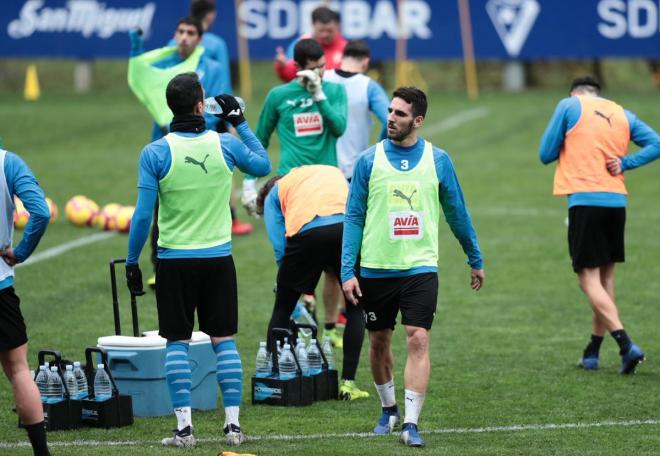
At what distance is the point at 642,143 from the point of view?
1034 centimetres

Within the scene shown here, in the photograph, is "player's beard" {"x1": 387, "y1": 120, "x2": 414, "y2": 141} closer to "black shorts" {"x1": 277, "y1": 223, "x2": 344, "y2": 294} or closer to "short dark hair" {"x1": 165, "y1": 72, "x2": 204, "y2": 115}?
"short dark hair" {"x1": 165, "y1": 72, "x2": 204, "y2": 115}

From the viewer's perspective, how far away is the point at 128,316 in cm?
1227

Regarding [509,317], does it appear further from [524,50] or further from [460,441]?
[524,50]

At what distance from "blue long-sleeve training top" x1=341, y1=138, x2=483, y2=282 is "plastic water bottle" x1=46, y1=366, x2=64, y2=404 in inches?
73.5

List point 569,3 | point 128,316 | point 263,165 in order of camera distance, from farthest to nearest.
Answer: point 569,3, point 128,316, point 263,165

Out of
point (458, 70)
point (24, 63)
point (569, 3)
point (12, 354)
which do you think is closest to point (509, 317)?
point (12, 354)

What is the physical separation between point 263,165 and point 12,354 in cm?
183

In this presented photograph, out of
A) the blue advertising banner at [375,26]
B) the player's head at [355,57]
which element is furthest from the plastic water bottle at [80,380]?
the blue advertising banner at [375,26]

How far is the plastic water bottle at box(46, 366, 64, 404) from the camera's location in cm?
830

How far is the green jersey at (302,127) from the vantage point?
33.7ft

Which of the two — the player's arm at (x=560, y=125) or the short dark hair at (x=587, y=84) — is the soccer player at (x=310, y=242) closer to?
the player's arm at (x=560, y=125)

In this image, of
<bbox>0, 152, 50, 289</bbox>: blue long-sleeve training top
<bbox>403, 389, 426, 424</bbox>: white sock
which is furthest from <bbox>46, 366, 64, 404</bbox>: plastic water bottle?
<bbox>403, 389, 426, 424</bbox>: white sock

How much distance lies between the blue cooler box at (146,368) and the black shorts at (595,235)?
10.0 feet

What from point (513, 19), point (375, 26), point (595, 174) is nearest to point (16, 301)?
point (595, 174)
